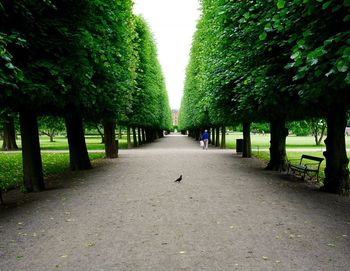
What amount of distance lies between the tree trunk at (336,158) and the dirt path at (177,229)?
604 mm

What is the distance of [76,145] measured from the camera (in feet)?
54.9

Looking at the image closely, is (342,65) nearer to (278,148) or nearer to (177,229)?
(177,229)

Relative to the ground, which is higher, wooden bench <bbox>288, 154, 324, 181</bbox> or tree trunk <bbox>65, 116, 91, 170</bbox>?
tree trunk <bbox>65, 116, 91, 170</bbox>

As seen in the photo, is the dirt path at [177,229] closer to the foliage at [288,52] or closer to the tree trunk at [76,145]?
the foliage at [288,52]

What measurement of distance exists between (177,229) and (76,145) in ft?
36.6

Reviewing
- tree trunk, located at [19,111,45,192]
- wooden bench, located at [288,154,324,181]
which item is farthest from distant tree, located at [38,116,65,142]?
wooden bench, located at [288,154,324,181]

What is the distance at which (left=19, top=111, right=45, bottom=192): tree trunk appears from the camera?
35.8 feet

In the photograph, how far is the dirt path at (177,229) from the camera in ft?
16.6

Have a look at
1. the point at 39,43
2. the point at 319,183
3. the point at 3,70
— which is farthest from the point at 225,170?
the point at 3,70

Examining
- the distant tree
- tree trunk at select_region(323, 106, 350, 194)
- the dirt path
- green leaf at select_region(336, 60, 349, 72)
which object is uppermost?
green leaf at select_region(336, 60, 349, 72)

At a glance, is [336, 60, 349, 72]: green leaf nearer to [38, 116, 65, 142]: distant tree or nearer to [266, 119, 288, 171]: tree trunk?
[266, 119, 288, 171]: tree trunk

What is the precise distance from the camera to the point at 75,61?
32.1 feet

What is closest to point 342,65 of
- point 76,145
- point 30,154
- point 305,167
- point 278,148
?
point 305,167

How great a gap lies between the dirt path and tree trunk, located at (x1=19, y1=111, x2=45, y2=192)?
23.3 inches
